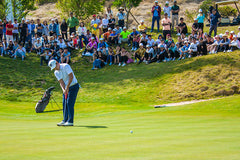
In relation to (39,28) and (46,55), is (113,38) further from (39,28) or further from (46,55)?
(39,28)

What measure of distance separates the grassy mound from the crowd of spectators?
863 millimetres

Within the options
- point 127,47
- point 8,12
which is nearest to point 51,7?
point 8,12

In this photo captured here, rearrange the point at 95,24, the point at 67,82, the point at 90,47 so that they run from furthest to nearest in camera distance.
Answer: the point at 95,24 → the point at 90,47 → the point at 67,82

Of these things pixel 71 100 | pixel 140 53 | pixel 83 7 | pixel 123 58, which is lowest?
pixel 123 58

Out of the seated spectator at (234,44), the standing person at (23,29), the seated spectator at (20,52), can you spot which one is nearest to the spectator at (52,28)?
the standing person at (23,29)

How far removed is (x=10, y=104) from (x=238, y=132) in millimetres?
17482

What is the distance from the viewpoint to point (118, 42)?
32406mm

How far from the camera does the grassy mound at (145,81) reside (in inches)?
872

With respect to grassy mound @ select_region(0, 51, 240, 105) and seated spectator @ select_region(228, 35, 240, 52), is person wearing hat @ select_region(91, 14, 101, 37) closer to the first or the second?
grassy mound @ select_region(0, 51, 240, 105)

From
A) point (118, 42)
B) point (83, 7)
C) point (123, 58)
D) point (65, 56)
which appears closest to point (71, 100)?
point (123, 58)

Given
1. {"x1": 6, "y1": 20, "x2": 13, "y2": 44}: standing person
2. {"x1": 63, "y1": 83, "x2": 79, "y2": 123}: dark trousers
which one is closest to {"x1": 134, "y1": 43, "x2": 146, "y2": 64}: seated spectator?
{"x1": 6, "y1": 20, "x2": 13, "y2": 44}: standing person

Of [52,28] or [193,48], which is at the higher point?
[52,28]

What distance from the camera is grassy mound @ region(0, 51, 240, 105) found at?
2214cm

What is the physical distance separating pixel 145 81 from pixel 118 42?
8226 millimetres
